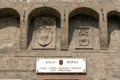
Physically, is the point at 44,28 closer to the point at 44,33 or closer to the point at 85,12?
the point at 44,33

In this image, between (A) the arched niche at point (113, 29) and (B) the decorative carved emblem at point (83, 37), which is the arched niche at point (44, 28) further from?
(A) the arched niche at point (113, 29)

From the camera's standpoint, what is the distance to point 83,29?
14.6 meters

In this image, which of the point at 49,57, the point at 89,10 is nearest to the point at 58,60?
the point at 49,57

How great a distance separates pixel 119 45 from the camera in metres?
14.3

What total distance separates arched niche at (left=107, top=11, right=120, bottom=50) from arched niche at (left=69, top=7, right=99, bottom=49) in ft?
1.43

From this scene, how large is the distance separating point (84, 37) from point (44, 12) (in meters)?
1.64

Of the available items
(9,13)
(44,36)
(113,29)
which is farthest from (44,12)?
(113,29)

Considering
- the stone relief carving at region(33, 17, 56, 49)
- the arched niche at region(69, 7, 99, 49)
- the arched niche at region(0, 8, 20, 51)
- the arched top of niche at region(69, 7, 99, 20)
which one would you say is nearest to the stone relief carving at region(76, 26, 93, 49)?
the arched niche at region(69, 7, 99, 49)

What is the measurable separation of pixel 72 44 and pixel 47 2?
1679mm

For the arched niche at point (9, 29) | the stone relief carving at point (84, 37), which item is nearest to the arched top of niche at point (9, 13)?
the arched niche at point (9, 29)

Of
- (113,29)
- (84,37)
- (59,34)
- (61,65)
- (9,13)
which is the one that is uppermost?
(9,13)

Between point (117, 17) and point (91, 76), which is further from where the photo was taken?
point (117, 17)

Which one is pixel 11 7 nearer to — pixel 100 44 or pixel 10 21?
pixel 10 21

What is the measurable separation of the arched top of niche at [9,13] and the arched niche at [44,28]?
52cm
